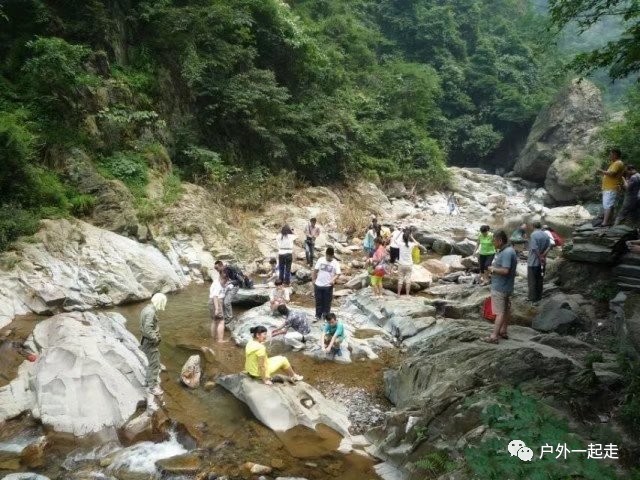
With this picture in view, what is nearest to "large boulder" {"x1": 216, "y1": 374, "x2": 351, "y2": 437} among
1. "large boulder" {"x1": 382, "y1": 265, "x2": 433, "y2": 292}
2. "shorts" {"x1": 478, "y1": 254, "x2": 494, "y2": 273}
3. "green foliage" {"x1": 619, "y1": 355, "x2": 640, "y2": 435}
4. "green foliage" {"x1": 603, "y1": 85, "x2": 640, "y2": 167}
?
"green foliage" {"x1": 619, "y1": 355, "x2": 640, "y2": 435}

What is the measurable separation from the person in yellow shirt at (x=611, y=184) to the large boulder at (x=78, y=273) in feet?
33.3

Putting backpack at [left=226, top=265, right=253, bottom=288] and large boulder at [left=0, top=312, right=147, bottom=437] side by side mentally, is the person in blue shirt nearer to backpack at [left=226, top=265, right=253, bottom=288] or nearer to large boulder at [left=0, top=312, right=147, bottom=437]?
large boulder at [left=0, top=312, right=147, bottom=437]

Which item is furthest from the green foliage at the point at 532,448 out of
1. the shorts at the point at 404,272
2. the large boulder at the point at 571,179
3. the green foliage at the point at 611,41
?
the large boulder at the point at 571,179

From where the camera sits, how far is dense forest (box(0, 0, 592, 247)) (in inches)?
486

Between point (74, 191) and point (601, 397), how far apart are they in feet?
40.1

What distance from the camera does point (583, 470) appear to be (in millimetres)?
3184

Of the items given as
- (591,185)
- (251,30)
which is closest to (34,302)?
(251,30)

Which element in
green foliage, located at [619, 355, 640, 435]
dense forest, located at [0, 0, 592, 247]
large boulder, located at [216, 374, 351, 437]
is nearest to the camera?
green foliage, located at [619, 355, 640, 435]

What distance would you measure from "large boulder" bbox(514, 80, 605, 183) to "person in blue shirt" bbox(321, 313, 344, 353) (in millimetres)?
29261

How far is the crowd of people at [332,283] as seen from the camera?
681 cm

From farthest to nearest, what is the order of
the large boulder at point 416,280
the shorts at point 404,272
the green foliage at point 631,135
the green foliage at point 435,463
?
the green foliage at point 631,135
the large boulder at point 416,280
the shorts at point 404,272
the green foliage at point 435,463

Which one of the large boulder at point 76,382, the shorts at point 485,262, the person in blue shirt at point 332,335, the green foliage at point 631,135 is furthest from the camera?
the green foliage at point 631,135

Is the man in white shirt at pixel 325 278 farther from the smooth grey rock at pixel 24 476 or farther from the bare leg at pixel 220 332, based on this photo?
the smooth grey rock at pixel 24 476

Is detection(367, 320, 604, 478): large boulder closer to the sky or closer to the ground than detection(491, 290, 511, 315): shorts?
closer to the ground
